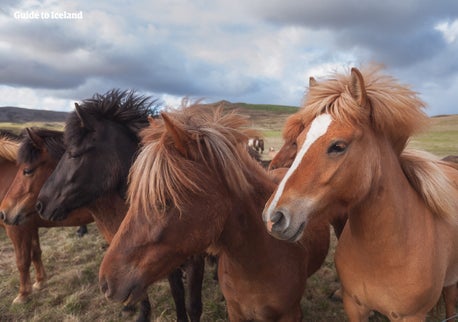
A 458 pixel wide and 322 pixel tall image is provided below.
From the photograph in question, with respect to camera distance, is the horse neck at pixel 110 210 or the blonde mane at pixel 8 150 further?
the blonde mane at pixel 8 150

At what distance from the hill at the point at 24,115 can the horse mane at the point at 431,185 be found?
8581 cm

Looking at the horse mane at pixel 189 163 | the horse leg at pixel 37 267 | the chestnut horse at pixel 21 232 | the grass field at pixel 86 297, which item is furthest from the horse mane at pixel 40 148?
the horse mane at pixel 189 163

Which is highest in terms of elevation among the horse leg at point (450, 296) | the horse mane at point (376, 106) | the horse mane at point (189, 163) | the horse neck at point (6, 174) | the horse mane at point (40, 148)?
the horse mane at point (376, 106)

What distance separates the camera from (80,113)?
10.3 ft

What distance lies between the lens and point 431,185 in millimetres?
2285

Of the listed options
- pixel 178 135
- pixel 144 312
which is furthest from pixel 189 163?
pixel 144 312

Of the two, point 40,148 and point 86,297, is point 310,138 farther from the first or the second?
Answer: point 86,297

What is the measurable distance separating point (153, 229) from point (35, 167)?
3.17 meters

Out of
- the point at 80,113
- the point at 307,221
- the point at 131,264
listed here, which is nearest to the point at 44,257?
the point at 80,113

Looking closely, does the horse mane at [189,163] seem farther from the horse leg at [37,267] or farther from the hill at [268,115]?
the hill at [268,115]

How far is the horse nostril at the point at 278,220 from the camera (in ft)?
5.61

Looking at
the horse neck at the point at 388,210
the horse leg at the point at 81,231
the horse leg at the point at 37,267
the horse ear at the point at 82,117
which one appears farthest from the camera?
the horse leg at the point at 81,231

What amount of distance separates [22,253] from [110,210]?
7.60 feet

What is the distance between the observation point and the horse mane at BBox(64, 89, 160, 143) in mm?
3242
